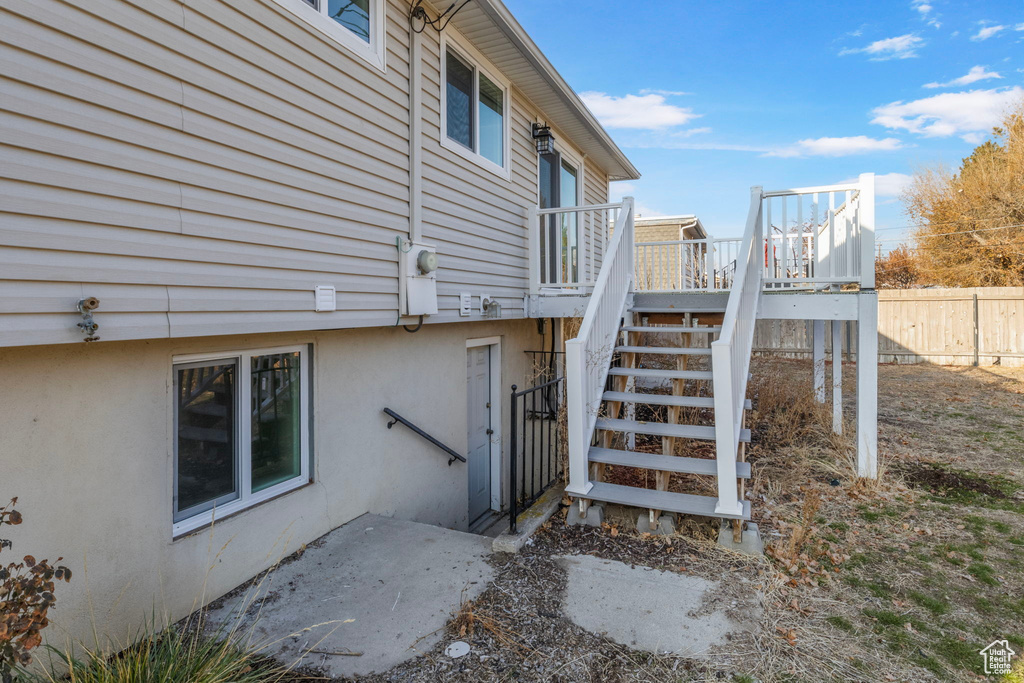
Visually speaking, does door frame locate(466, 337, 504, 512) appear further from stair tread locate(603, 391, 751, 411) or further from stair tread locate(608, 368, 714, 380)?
stair tread locate(603, 391, 751, 411)

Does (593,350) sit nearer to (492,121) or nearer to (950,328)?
(492,121)

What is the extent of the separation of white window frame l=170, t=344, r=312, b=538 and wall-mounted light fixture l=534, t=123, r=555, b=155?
462cm

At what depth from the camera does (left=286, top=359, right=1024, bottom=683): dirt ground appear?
2.51 meters

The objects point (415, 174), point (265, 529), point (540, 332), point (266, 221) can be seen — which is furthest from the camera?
point (540, 332)

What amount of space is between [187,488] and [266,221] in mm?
1561

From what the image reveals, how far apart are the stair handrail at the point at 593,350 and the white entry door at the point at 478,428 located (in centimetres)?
165

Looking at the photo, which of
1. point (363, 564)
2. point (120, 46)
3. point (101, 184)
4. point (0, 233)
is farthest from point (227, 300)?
point (363, 564)

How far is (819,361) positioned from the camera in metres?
8.25

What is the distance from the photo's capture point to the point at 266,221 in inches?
123

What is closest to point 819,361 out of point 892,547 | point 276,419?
point 892,547

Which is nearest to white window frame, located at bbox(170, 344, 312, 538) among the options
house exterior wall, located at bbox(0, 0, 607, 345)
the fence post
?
house exterior wall, located at bbox(0, 0, 607, 345)

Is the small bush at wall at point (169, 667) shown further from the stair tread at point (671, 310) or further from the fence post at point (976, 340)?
the fence post at point (976, 340)

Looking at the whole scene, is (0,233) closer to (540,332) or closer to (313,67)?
(313,67)

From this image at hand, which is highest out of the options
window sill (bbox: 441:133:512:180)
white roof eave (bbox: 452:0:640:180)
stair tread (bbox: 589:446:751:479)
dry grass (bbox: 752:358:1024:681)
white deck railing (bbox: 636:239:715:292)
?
white roof eave (bbox: 452:0:640:180)
